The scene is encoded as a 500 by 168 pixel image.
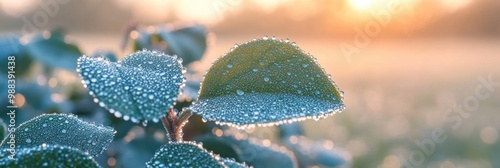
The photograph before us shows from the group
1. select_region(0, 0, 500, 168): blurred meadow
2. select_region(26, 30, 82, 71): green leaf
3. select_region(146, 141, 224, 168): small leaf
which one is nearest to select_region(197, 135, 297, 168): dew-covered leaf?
select_region(0, 0, 500, 168): blurred meadow

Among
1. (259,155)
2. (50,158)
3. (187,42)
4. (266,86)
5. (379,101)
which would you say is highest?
(379,101)

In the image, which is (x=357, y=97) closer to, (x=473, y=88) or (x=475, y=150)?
(x=473, y=88)

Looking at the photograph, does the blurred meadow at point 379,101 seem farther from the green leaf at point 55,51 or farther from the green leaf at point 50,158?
the green leaf at point 50,158

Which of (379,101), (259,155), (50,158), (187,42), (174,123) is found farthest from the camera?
(379,101)

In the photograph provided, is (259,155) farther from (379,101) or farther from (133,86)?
(379,101)

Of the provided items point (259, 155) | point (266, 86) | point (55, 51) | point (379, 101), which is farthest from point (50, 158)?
point (379, 101)

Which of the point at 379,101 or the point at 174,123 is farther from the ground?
the point at 379,101

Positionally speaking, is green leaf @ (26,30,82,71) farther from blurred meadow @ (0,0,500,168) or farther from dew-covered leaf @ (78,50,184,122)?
dew-covered leaf @ (78,50,184,122)
